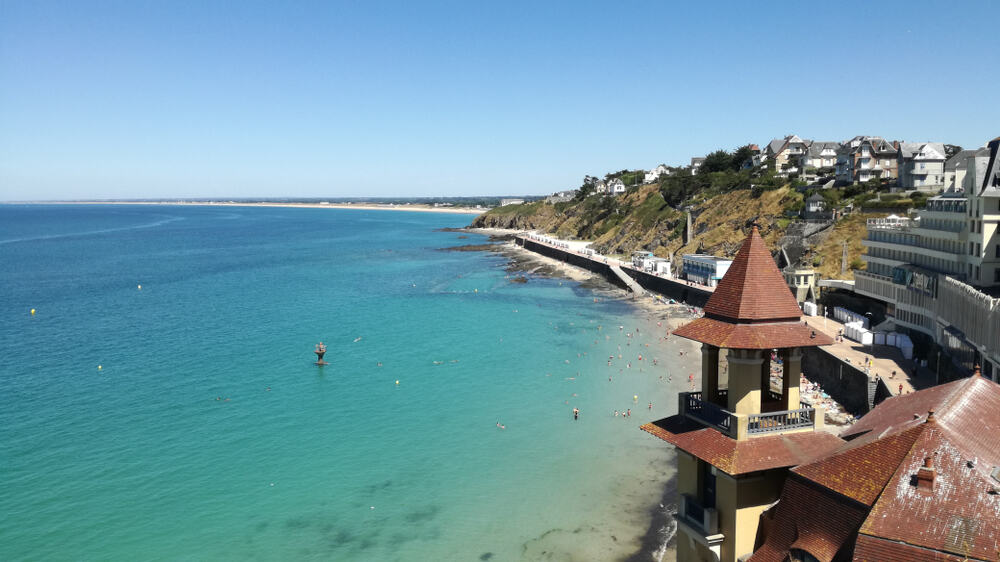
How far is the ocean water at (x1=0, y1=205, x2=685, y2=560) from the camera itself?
26.3 metres

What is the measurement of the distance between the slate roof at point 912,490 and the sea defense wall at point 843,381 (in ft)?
66.1

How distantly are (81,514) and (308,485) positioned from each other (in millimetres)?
9018

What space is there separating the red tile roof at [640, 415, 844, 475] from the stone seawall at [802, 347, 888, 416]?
19528 mm

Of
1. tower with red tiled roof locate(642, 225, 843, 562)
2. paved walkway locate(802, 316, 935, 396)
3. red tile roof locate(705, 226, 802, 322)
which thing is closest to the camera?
tower with red tiled roof locate(642, 225, 843, 562)

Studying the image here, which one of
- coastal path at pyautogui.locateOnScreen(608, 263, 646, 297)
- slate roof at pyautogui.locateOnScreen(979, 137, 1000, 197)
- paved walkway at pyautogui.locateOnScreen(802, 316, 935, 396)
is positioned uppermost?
slate roof at pyautogui.locateOnScreen(979, 137, 1000, 197)

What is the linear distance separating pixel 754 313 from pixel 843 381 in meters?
27.4

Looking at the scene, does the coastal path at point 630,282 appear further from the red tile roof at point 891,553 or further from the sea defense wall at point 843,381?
the red tile roof at point 891,553

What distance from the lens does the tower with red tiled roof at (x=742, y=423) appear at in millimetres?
13727

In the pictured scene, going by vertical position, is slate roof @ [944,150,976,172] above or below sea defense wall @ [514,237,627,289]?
above

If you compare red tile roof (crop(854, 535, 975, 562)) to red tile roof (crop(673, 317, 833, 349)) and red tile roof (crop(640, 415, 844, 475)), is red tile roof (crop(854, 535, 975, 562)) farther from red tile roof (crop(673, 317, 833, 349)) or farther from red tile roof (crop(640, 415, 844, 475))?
red tile roof (crop(673, 317, 833, 349))

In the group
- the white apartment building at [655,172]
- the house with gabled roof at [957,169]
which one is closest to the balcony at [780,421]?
the house with gabled roof at [957,169]

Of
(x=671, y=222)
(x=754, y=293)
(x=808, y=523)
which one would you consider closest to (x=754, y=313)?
(x=754, y=293)

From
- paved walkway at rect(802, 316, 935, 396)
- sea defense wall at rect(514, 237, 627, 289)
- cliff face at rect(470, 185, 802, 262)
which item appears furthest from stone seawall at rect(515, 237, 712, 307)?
paved walkway at rect(802, 316, 935, 396)

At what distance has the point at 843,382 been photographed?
37.9m
